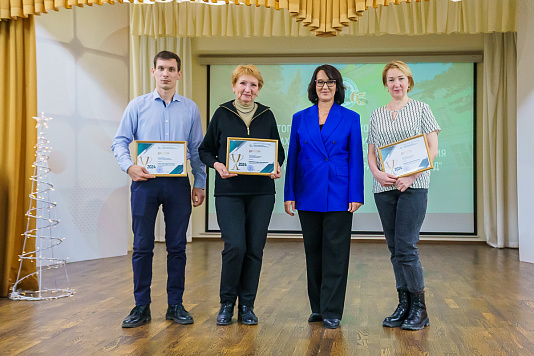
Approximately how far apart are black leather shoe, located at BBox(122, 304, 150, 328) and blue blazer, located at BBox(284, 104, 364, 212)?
1.10m

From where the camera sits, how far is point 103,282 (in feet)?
17.1

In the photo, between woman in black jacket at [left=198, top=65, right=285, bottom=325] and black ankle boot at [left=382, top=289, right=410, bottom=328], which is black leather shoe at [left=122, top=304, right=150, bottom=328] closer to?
woman in black jacket at [left=198, top=65, right=285, bottom=325]

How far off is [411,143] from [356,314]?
123cm

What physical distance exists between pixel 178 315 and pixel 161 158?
38.0 inches

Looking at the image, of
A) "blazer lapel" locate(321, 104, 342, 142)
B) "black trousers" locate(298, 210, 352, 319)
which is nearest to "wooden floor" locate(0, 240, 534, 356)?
"black trousers" locate(298, 210, 352, 319)

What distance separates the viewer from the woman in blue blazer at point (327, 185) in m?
3.55

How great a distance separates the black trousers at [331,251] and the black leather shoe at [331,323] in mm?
19

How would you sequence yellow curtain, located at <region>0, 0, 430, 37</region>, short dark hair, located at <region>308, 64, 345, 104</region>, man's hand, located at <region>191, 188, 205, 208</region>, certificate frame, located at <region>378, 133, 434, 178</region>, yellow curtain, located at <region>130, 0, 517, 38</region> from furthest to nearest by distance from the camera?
yellow curtain, located at <region>130, 0, 517, 38</region>
yellow curtain, located at <region>0, 0, 430, 37</region>
man's hand, located at <region>191, 188, 205, 208</region>
short dark hair, located at <region>308, 64, 345, 104</region>
certificate frame, located at <region>378, 133, 434, 178</region>

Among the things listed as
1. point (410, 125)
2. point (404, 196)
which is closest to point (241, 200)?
point (404, 196)

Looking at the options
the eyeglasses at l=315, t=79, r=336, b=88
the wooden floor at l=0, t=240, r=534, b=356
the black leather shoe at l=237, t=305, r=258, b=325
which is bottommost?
the wooden floor at l=0, t=240, r=534, b=356

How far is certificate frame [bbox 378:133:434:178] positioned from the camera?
11.1ft

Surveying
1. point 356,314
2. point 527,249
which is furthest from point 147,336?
point 527,249

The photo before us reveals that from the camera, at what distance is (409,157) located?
3.41 m

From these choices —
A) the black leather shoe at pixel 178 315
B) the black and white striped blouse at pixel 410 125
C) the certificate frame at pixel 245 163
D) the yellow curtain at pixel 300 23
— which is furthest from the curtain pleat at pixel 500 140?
the black leather shoe at pixel 178 315
